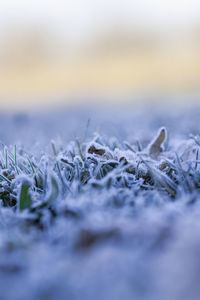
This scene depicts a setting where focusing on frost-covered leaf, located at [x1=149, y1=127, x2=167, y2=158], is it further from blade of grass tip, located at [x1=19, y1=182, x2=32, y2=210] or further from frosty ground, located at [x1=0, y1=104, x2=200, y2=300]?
blade of grass tip, located at [x1=19, y1=182, x2=32, y2=210]

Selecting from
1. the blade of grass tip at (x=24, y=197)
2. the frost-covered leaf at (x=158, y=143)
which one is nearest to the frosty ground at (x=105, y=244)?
the blade of grass tip at (x=24, y=197)

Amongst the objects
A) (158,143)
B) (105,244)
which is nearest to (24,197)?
(105,244)

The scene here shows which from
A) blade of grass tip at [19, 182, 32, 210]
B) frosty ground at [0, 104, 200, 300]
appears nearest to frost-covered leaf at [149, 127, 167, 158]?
frosty ground at [0, 104, 200, 300]

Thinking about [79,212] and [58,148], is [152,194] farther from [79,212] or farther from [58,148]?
[58,148]

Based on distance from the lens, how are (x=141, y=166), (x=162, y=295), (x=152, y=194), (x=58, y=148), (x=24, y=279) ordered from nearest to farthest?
(x=162, y=295) → (x=24, y=279) → (x=152, y=194) → (x=141, y=166) → (x=58, y=148)

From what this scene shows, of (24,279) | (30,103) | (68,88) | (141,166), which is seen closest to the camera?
(24,279)

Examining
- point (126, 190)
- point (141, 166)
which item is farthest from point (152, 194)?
point (141, 166)

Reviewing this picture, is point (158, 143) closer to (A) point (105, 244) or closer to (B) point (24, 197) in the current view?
(B) point (24, 197)

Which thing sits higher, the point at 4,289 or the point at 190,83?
the point at 4,289

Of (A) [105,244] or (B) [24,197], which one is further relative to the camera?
(B) [24,197]

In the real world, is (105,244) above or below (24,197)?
above

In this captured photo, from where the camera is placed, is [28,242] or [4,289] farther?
[28,242]
